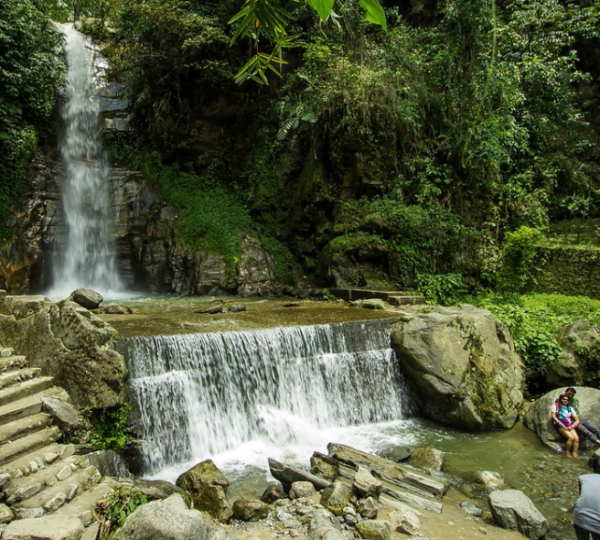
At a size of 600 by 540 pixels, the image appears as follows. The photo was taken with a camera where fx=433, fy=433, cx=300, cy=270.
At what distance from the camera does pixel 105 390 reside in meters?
5.33

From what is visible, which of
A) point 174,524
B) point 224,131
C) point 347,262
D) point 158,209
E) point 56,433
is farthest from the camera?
point 224,131

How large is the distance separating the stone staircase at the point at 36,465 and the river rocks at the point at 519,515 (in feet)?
13.2

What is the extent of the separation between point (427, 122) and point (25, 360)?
492 inches

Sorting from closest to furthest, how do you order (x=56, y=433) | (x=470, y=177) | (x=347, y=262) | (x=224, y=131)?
1. (x=56, y=433)
2. (x=347, y=262)
3. (x=470, y=177)
4. (x=224, y=131)

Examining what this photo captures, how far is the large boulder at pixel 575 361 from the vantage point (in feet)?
27.0

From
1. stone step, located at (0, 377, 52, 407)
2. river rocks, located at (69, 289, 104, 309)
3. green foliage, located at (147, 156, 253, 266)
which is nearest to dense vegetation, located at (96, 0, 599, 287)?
green foliage, located at (147, 156, 253, 266)

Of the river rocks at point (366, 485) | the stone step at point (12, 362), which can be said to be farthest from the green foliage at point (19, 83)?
the river rocks at point (366, 485)

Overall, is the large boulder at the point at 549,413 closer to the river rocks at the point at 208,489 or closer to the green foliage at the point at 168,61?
the river rocks at the point at 208,489

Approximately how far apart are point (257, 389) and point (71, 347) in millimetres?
2869

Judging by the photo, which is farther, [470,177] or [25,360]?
[470,177]

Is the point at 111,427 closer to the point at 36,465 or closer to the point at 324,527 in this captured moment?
the point at 36,465

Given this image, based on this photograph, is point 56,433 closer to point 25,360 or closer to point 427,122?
point 25,360

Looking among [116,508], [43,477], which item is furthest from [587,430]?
[43,477]

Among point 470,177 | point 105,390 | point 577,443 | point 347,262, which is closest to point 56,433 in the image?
point 105,390
